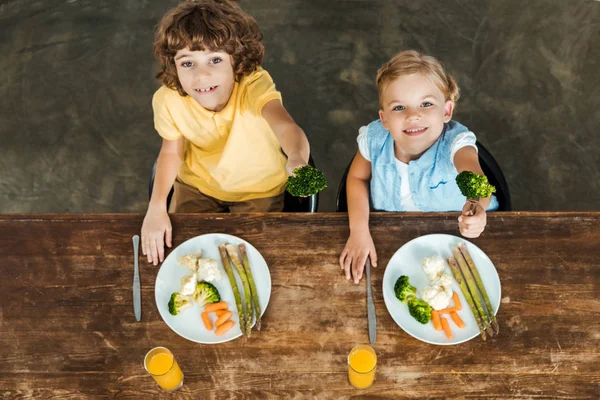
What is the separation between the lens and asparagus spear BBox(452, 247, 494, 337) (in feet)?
4.62

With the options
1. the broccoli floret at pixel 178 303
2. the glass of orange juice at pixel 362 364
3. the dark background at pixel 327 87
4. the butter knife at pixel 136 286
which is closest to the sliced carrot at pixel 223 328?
the broccoli floret at pixel 178 303

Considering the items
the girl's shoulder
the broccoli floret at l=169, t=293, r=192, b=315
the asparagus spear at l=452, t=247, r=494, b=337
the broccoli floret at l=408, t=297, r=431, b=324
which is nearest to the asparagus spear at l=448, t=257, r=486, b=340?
the asparagus spear at l=452, t=247, r=494, b=337

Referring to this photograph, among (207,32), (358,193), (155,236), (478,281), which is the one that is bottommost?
(478,281)

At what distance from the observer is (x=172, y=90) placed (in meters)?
1.78

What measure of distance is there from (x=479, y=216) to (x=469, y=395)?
49 cm

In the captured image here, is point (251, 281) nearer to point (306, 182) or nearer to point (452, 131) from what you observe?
point (306, 182)

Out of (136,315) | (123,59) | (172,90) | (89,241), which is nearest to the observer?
(136,315)

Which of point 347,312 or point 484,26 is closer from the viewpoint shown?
point 347,312

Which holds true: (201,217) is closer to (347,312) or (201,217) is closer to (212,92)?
(212,92)

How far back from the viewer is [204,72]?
1.63 metres

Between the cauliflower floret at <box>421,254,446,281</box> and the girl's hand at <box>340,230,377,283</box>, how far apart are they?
0.15 meters

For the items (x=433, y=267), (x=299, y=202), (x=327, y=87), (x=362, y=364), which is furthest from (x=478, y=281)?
(x=327, y=87)

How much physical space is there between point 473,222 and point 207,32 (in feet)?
3.27

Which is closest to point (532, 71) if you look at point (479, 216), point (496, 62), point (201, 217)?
point (496, 62)
